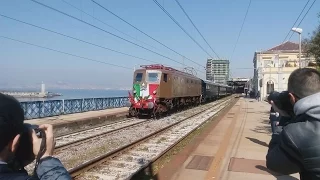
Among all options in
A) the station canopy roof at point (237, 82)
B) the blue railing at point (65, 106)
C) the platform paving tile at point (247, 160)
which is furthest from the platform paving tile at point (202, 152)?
the station canopy roof at point (237, 82)

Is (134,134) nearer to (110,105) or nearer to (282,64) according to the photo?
(110,105)

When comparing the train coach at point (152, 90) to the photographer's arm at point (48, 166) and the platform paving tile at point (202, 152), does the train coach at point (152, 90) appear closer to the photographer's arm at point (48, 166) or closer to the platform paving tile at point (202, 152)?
the platform paving tile at point (202, 152)

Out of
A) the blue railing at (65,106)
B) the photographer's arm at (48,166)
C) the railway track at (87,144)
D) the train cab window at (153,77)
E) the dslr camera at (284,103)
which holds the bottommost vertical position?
the railway track at (87,144)

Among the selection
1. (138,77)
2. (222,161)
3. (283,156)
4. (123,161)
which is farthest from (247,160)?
(138,77)

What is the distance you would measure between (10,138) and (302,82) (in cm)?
167

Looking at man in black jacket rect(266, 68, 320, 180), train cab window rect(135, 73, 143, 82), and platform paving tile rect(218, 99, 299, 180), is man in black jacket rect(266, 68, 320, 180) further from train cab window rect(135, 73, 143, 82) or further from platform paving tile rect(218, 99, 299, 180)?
train cab window rect(135, 73, 143, 82)

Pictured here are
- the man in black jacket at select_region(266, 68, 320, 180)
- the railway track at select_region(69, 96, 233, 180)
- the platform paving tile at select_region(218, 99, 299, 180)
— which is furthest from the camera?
the railway track at select_region(69, 96, 233, 180)

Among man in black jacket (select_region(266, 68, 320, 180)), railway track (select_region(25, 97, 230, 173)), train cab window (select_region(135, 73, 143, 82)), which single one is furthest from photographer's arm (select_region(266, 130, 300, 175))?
train cab window (select_region(135, 73, 143, 82))

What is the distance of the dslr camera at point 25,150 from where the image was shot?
1698 mm

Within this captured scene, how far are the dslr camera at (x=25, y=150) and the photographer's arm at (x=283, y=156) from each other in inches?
51.7

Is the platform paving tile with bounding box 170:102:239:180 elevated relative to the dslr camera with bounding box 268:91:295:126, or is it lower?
lower

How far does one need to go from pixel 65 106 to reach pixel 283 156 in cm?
2125

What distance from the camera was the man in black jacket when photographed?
76.3 inches

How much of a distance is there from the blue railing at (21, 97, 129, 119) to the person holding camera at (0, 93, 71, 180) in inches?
526
